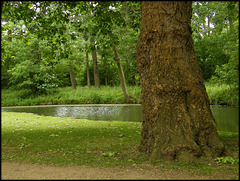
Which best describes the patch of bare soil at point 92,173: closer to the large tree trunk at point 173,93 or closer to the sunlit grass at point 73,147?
the sunlit grass at point 73,147

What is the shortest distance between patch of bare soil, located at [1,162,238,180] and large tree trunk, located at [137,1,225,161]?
68 centimetres

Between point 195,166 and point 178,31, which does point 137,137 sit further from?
point 178,31

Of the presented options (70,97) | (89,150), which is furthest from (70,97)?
(89,150)

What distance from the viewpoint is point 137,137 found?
7.21 m

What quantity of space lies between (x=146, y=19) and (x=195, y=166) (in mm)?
3198

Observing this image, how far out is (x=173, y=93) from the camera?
16.5ft

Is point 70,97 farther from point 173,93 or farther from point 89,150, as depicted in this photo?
point 173,93

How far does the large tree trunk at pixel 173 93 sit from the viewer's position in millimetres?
4887

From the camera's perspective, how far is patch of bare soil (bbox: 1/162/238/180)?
402cm

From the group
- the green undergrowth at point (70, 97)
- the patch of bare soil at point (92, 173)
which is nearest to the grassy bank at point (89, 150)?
the patch of bare soil at point (92, 173)

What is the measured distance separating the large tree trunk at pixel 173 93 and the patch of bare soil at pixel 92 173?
2.24ft

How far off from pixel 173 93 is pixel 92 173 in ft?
7.35

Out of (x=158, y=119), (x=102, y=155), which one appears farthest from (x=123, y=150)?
(x=158, y=119)

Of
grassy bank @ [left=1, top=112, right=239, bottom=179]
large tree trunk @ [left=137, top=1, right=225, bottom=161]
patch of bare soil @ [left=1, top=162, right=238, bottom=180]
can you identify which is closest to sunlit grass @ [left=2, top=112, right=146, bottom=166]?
Result: grassy bank @ [left=1, top=112, right=239, bottom=179]
